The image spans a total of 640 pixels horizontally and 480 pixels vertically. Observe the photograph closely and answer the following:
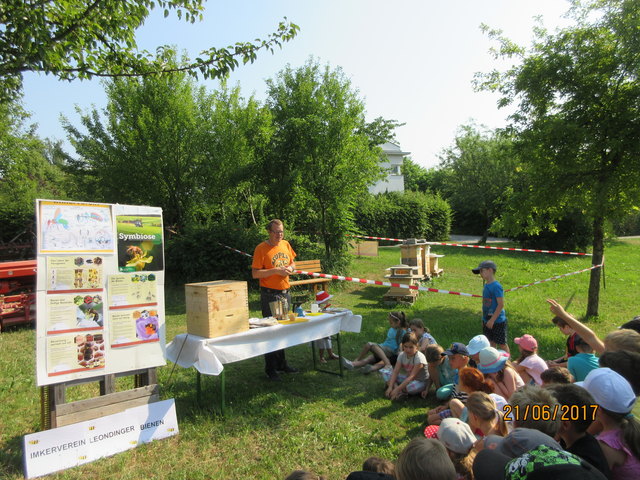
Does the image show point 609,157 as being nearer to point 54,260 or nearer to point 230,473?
point 230,473

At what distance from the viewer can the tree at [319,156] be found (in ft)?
43.5

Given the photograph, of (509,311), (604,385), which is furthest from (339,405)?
(509,311)

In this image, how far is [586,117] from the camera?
8656 mm

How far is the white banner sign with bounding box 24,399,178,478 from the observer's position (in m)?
3.67

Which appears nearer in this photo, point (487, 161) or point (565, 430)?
point (565, 430)

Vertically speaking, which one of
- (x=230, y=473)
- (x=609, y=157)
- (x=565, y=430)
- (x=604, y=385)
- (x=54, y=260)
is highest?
(x=609, y=157)

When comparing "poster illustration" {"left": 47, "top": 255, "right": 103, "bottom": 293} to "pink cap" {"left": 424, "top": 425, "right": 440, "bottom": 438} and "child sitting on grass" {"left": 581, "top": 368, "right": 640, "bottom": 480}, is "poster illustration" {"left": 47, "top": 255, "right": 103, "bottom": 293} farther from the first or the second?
"child sitting on grass" {"left": 581, "top": 368, "right": 640, "bottom": 480}

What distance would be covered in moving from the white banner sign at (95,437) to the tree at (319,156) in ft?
30.9

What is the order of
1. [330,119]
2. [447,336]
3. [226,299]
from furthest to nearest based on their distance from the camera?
[330,119] < [447,336] < [226,299]

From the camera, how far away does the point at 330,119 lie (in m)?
13.3

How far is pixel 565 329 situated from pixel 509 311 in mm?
5606

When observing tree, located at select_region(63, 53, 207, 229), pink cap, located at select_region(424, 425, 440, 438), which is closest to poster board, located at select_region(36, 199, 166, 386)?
pink cap, located at select_region(424, 425, 440, 438)

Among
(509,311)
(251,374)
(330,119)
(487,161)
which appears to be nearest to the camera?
(251,374)

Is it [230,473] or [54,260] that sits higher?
[54,260]
